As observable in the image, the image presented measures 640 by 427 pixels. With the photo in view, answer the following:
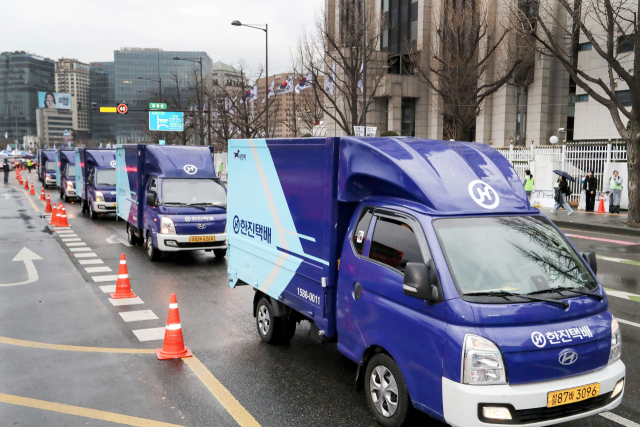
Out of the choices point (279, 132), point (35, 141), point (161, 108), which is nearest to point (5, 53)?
point (35, 141)

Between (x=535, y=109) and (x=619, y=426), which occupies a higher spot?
(x=535, y=109)

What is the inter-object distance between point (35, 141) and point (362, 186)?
16074 centimetres

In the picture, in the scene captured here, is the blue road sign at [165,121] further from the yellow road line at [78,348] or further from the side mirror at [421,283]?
the side mirror at [421,283]

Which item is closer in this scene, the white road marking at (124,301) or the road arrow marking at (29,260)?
the white road marking at (124,301)

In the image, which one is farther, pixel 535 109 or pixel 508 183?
pixel 535 109

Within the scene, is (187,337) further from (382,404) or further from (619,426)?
(619,426)

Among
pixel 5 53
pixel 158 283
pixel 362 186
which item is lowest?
pixel 158 283

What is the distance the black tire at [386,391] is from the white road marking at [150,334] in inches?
145

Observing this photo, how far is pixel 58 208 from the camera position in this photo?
68.8 ft

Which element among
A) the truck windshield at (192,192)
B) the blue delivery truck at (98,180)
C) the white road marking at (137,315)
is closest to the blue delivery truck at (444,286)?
the white road marking at (137,315)

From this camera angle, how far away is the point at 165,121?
4553 centimetres

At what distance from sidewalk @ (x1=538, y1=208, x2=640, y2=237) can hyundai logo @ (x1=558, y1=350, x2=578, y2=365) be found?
16098mm

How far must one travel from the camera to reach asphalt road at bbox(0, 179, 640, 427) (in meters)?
5.43

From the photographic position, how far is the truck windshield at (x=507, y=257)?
14.8 ft
